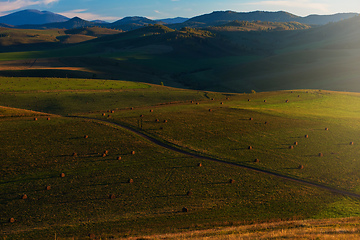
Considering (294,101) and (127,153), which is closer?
(127,153)

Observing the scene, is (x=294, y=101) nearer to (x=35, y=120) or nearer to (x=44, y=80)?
(x=35, y=120)

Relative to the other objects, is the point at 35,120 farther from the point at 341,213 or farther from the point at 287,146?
the point at 341,213

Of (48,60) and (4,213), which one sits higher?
(48,60)

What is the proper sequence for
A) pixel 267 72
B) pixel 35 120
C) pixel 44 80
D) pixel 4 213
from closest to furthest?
1. pixel 4 213
2. pixel 35 120
3. pixel 44 80
4. pixel 267 72

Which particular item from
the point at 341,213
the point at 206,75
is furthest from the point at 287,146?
the point at 206,75

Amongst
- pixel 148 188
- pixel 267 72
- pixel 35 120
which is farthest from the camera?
pixel 267 72

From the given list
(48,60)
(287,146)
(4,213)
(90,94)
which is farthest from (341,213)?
(48,60)
